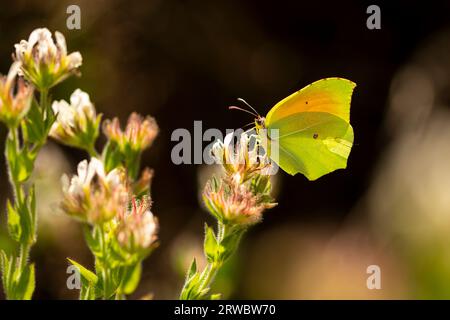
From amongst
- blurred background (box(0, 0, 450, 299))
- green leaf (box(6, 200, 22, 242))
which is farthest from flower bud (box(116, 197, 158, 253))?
blurred background (box(0, 0, 450, 299))

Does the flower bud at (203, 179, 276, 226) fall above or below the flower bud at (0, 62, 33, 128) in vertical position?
below

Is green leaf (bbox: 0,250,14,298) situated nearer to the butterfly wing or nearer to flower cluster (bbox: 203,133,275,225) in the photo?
flower cluster (bbox: 203,133,275,225)

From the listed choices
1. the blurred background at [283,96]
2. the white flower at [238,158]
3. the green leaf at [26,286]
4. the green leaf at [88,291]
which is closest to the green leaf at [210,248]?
the white flower at [238,158]

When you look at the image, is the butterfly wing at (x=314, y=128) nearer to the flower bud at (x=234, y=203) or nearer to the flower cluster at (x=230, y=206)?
the flower cluster at (x=230, y=206)

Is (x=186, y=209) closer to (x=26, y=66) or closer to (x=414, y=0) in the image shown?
(x=414, y=0)

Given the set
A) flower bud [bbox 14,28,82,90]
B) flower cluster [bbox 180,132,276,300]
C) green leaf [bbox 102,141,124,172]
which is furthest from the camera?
green leaf [bbox 102,141,124,172]

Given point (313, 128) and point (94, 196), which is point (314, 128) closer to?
point (313, 128)
